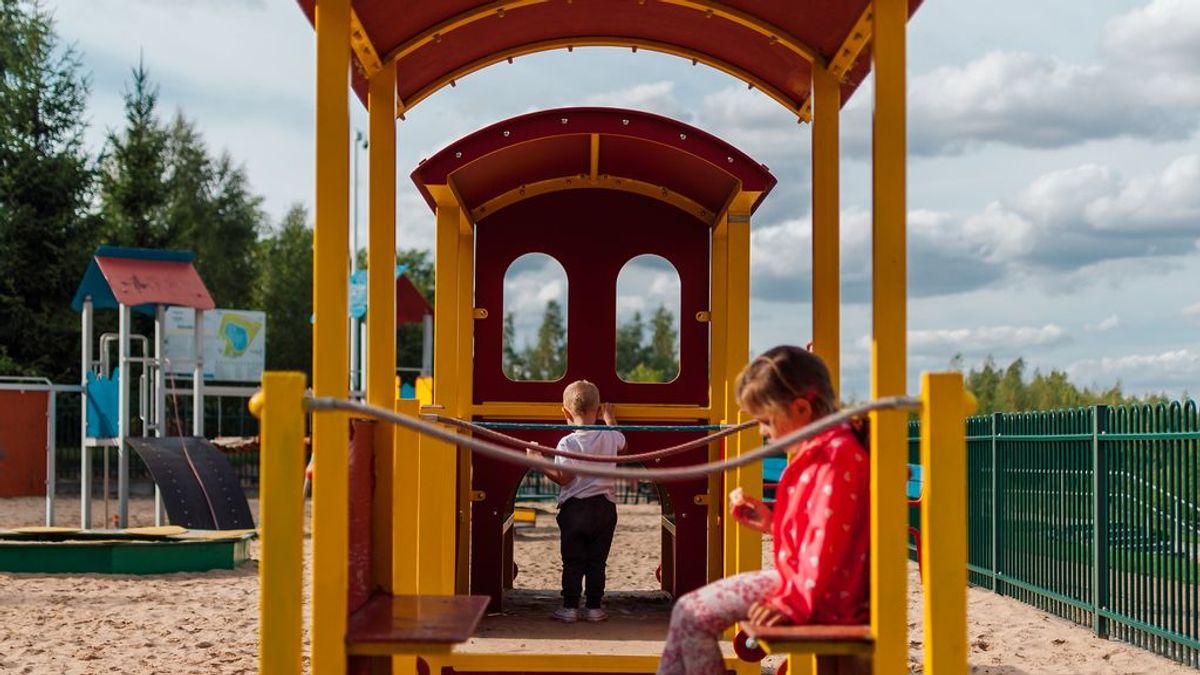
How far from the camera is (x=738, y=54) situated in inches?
263

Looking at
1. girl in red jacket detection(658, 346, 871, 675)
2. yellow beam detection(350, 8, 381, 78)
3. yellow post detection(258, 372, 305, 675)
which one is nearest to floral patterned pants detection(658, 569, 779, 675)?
girl in red jacket detection(658, 346, 871, 675)

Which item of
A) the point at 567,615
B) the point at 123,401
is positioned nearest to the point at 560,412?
the point at 567,615

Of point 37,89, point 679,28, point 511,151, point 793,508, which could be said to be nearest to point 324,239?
point 793,508

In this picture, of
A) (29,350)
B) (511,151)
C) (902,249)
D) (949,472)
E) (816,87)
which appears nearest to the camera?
(949,472)

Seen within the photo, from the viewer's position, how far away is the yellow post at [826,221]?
5.73 meters

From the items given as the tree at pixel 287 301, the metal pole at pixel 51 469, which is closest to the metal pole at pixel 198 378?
the metal pole at pixel 51 469

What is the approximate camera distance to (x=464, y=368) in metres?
8.52

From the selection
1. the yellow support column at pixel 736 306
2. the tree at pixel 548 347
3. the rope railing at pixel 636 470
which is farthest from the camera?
the tree at pixel 548 347

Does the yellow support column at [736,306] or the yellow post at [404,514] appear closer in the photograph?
the yellow post at [404,514]

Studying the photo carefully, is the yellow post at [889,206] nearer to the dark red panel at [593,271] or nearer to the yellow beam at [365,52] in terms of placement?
the yellow beam at [365,52]

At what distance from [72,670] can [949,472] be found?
6.55 metres

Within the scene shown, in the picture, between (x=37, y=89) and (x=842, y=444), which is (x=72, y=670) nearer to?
(x=842, y=444)

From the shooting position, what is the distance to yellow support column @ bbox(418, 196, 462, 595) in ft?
19.8

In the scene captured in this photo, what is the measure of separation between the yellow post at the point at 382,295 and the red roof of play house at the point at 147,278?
12001 millimetres
